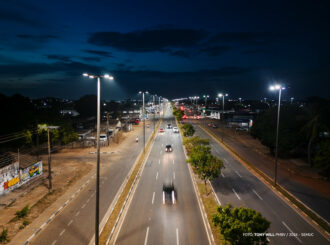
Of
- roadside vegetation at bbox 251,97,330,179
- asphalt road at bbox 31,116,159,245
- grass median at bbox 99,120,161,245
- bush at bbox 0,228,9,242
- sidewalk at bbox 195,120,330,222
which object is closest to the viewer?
bush at bbox 0,228,9,242

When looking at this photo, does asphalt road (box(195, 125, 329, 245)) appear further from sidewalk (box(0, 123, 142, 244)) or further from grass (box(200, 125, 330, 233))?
sidewalk (box(0, 123, 142, 244))

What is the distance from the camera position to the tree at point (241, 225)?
11.2 meters

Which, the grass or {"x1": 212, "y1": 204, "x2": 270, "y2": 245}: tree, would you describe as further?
the grass

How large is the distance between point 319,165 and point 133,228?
860 inches

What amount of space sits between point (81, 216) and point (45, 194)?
784 cm

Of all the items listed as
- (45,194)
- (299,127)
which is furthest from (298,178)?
(45,194)

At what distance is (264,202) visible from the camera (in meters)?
22.2

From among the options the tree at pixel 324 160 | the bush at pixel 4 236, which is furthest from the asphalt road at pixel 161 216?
the tree at pixel 324 160

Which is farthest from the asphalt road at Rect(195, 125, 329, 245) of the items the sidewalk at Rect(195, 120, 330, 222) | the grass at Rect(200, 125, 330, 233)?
the sidewalk at Rect(195, 120, 330, 222)

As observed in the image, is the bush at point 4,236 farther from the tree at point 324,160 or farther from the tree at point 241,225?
the tree at point 324,160

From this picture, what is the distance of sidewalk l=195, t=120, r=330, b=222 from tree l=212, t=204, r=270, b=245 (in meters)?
12.0

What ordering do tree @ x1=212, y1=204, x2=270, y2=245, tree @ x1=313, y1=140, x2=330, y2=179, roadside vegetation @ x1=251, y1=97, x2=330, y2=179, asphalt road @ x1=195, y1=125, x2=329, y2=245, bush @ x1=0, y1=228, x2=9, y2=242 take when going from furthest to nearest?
roadside vegetation @ x1=251, y1=97, x2=330, y2=179 → tree @ x1=313, y1=140, x2=330, y2=179 → asphalt road @ x1=195, y1=125, x2=329, y2=245 → bush @ x1=0, y1=228, x2=9, y2=242 → tree @ x1=212, y1=204, x2=270, y2=245

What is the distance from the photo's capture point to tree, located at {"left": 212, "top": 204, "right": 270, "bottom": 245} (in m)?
11.2

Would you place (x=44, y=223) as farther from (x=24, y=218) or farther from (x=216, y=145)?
(x=216, y=145)
